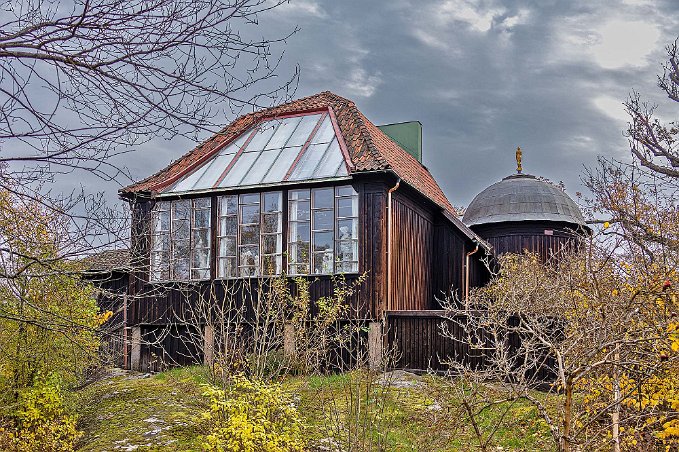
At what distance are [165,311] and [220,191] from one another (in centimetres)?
Answer: 328

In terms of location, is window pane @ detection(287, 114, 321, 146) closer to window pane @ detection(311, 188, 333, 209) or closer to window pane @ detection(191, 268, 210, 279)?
window pane @ detection(311, 188, 333, 209)

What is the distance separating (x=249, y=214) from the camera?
705 inches

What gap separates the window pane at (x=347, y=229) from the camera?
656 inches

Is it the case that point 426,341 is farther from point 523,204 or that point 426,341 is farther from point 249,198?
point 523,204

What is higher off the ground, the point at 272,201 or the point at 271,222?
the point at 272,201

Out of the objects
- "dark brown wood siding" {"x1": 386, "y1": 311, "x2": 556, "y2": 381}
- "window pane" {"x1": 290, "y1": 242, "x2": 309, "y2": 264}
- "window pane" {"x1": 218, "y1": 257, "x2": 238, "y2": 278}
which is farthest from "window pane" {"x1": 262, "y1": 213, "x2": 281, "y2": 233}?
"dark brown wood siding" {"x1": 386, "y1": 311, "x2": 556, "y2": 381}

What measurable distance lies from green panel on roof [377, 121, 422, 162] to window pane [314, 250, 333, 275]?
866 cm

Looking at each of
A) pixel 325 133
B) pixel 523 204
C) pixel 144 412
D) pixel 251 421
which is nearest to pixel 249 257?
pixel 325 133

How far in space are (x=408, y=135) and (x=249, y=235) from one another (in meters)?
Result: 8.78

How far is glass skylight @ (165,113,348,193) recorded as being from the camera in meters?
17.3

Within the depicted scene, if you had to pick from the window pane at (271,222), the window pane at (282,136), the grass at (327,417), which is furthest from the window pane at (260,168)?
the grass at (327,417)

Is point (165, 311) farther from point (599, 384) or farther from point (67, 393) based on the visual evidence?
point (599, 384)

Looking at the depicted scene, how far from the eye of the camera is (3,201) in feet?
32.7

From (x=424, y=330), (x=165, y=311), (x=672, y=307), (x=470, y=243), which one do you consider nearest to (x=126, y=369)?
(x=165, y=311)
